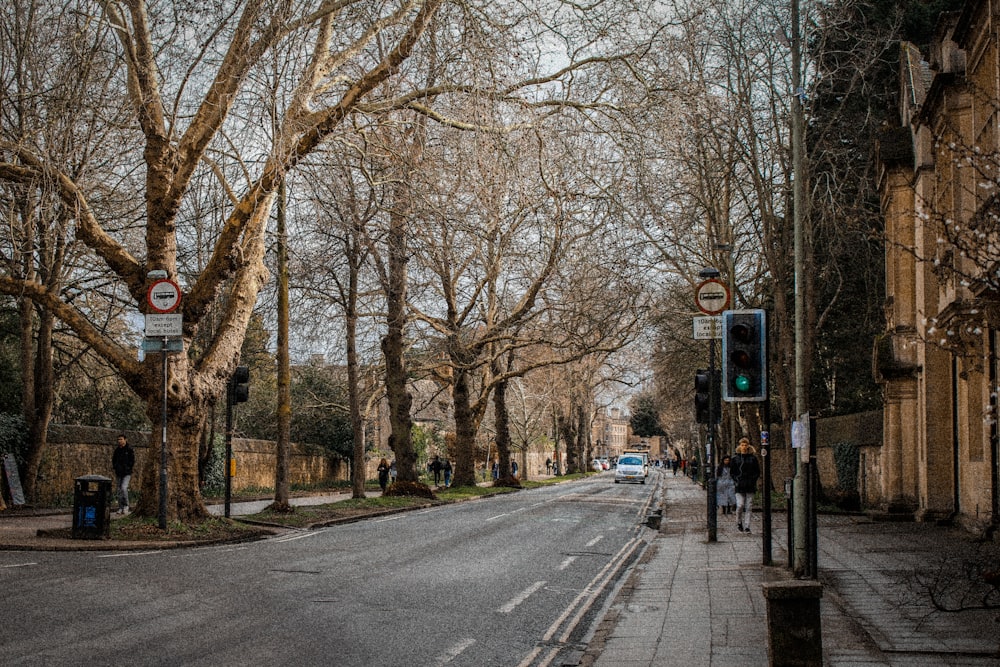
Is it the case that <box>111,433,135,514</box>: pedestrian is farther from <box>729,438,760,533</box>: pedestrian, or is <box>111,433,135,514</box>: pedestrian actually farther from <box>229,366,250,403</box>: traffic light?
<box>729,438,760,533</box>: pedestrian

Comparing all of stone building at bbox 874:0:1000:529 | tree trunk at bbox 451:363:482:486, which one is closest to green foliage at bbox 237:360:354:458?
tree trunk at bbox 451:363:482:486

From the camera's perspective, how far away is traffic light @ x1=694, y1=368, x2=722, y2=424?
20.3 metres

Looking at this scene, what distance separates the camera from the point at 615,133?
19078 mm

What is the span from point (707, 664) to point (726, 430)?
152 feet

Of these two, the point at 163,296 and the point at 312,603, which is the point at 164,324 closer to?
the point at 163,296

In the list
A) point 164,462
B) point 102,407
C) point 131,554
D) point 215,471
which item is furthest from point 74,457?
point 131,554

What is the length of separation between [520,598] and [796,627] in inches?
206

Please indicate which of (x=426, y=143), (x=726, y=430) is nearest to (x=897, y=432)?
(x=426, y=143)

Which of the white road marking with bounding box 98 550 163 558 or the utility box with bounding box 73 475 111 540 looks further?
the utility box with bounding box 73 475 111 540

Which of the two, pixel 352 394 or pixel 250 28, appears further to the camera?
pixel 352 394

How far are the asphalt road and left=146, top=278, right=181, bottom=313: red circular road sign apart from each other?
13.0ft

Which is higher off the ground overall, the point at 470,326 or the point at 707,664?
the point at 470,326

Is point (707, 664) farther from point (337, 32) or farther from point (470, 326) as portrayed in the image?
point (470, 326)

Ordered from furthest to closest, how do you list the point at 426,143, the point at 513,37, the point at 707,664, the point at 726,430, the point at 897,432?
the point at 726,430 → the point at 897,432 → the point at 426,143 → the point at 513,37 → the point at 707,664
